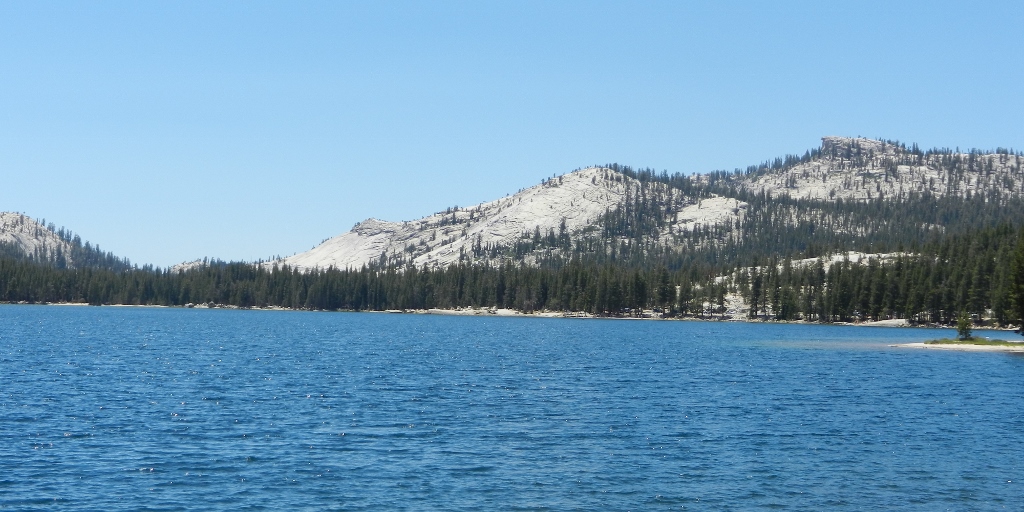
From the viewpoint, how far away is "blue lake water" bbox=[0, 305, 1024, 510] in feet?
115

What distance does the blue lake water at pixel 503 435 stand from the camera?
34.9 metres

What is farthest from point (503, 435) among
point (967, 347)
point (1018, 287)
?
point (1018, 287)

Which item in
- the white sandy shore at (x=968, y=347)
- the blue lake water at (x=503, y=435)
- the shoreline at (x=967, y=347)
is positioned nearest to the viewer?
the blue lake water at (x=503, y=435)

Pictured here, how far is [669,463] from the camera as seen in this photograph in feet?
135

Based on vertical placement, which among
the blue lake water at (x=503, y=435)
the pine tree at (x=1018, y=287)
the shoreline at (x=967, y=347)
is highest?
the pine tree at (x=1018, y=287)

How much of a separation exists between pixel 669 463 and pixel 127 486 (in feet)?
75.0

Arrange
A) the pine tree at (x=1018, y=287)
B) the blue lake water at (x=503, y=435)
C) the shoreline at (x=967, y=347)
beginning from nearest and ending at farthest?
the blue lake water at (x=503, y=435), the shoreline at (x=967, y=347), the pine tree at (x=1018, y=287)

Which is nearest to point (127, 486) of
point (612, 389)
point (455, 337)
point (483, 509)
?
point (483, 509)

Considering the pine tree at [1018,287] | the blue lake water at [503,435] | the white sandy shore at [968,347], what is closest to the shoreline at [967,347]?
the white sandy shore at [968,347]

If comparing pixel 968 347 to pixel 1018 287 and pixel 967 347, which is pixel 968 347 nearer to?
pixel 967 347

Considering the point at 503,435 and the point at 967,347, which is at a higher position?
the point at 967,347

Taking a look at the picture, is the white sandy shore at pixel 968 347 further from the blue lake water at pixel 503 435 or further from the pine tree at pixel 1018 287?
the blue lake water at pixel 503 435

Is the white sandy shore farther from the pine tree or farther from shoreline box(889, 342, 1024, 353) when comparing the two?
the pine tree

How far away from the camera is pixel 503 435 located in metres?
47.9
